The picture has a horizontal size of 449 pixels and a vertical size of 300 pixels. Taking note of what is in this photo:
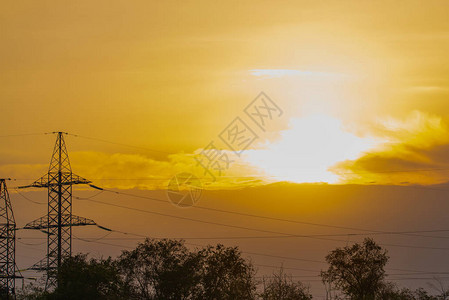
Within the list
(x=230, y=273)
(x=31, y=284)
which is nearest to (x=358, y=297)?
(x=230, y=273)

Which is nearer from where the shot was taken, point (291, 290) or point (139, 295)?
point (139, 295)

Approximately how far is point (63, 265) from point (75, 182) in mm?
14465

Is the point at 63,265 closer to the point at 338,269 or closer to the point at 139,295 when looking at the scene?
the point at 139,295

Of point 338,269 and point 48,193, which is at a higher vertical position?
point 48,193

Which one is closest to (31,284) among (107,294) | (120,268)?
(120,268)

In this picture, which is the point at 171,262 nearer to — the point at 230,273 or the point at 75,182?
the point at 230,273

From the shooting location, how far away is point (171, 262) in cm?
11606

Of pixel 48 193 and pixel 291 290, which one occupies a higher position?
pixel 48 193

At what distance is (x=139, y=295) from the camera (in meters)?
109

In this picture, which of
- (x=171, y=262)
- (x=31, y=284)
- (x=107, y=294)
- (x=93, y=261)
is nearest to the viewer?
(x=107, y=294)

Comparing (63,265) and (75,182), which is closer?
(63,265)

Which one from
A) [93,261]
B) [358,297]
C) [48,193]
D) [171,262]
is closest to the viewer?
[93,261]

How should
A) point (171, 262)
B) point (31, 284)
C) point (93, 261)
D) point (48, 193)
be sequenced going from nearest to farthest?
point (93, 261), point (48, 193), point (171, 262), point (31, 284)

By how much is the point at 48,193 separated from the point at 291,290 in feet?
150
